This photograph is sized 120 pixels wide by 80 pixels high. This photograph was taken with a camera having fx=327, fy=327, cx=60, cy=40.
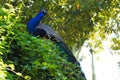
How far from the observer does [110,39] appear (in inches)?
489

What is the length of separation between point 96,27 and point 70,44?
3.69ft

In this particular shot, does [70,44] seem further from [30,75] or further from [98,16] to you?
[30,75]

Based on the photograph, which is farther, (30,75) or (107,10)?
(107,10)

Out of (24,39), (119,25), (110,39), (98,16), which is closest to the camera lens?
(24,39)

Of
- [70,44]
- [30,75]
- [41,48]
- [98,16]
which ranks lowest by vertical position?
[30,75]

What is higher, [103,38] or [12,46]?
[103,38]

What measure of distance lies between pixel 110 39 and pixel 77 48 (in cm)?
178

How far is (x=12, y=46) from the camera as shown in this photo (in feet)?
8.81

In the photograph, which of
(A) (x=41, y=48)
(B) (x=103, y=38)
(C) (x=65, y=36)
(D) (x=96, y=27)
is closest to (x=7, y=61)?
(A) (x=41, y=48)

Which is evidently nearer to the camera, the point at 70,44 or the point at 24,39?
the point at 24,39

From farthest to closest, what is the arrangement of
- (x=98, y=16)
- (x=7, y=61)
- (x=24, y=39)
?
(x=98, y=16) < (x=24, y=39) < (x=7, y=61)

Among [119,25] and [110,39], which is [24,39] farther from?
[110,39]

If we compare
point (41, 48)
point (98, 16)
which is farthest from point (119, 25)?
point (41, 48)

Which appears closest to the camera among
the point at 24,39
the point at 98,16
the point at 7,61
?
the point at 7,61
